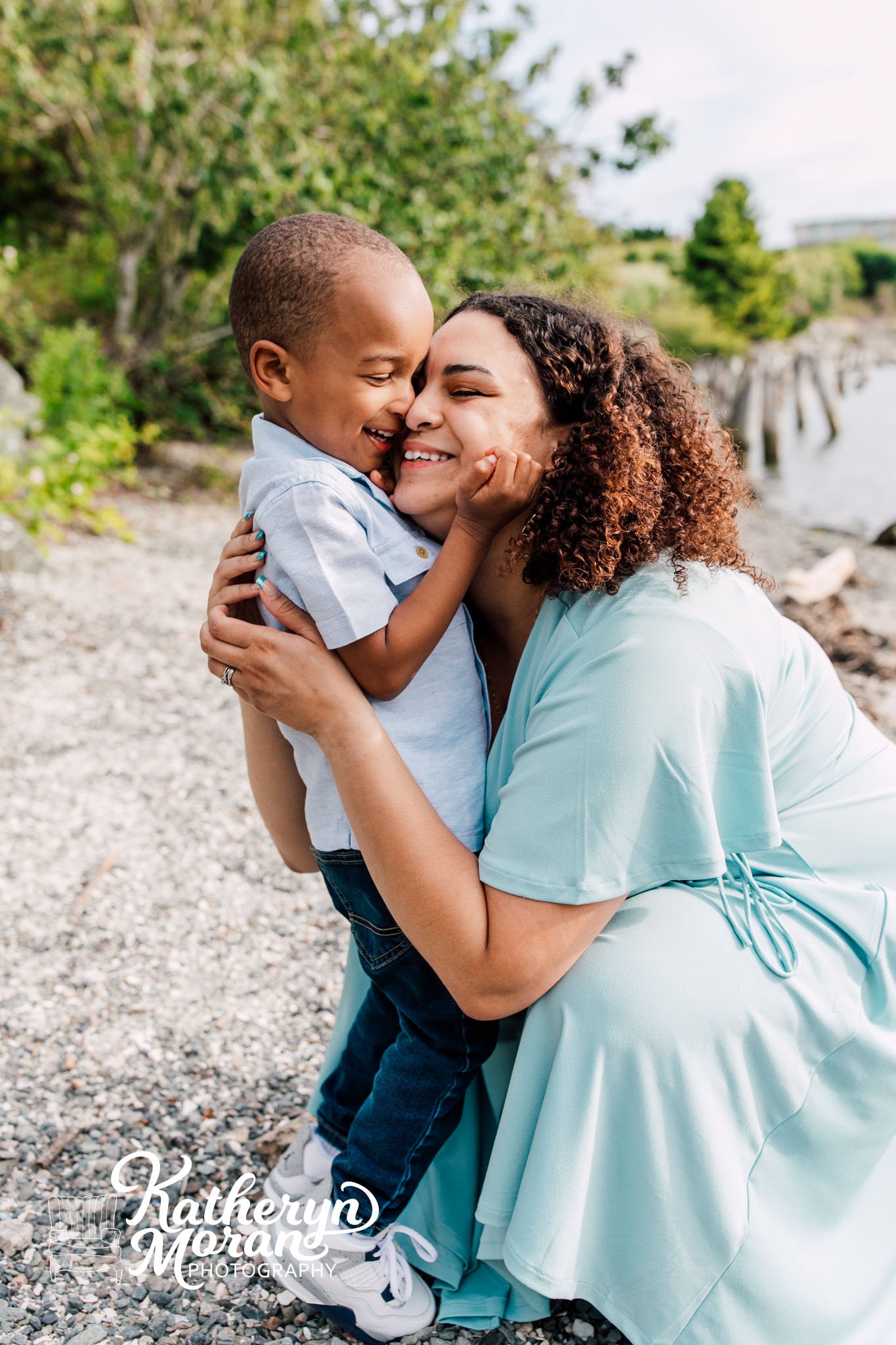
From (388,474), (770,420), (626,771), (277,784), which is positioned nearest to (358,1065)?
(277,784)

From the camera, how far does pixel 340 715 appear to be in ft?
5.71

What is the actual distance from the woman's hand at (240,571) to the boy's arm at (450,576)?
26 centimetres

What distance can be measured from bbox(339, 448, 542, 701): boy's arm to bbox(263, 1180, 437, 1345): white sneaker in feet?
3.64

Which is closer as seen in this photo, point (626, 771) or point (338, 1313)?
point (626, 771)

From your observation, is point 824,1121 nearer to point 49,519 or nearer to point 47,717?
point 47,717

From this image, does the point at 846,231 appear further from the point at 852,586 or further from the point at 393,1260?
the point at 393,1260

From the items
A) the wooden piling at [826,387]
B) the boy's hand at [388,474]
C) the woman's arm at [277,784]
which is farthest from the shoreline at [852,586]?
the wooden piling at [826,387]

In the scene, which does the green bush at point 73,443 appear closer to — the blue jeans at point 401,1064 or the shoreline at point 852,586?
the shoreline at point 852,586

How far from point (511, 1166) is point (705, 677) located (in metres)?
0.97

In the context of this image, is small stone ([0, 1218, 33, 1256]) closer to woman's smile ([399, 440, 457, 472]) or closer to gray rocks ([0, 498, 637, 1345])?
gray rocks ([0, 498, 637, 1345])

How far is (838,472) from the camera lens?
19875 millimetres

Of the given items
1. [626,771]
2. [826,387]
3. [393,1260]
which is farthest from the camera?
[826,387]

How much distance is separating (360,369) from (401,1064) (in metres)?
1.34

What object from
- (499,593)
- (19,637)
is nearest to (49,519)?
(19,637)
